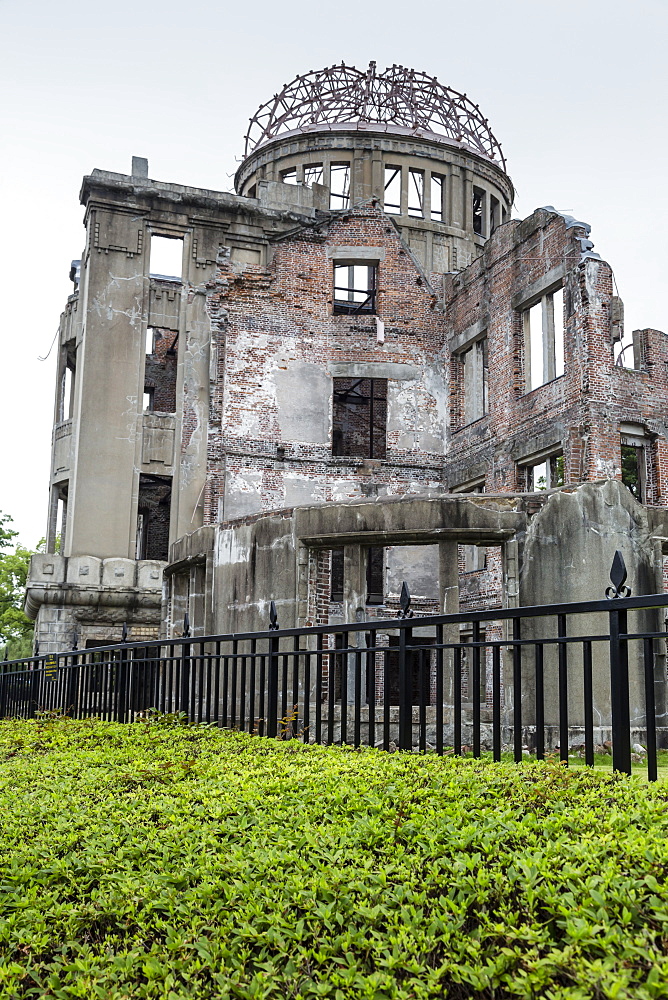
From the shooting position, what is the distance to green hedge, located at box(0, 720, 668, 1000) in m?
3.08

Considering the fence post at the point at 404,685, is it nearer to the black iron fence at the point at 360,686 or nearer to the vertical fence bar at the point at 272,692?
the black iron fence at the point at 360,686

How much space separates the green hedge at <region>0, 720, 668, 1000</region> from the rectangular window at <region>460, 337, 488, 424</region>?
72.8ft

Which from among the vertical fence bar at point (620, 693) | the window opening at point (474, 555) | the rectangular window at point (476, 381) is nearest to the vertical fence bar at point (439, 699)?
the vertical fence bar at point (620, 693)

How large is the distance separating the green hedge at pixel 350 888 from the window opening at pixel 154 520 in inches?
1049

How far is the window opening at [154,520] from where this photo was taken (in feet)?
104

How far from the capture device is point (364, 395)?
106ft

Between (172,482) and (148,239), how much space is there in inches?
287

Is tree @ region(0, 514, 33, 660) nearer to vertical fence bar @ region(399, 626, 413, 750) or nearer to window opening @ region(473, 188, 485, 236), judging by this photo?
window opening @ region(473, 188, 485, 236)

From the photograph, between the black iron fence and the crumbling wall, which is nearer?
the black iron fence

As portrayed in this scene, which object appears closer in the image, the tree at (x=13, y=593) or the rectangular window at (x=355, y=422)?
the rectangular window at (x=355, y=422)

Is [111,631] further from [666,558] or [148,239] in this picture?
[666,558]

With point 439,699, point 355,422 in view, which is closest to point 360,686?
point 439,699

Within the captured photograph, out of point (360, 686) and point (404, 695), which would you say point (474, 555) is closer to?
point (360, 686)

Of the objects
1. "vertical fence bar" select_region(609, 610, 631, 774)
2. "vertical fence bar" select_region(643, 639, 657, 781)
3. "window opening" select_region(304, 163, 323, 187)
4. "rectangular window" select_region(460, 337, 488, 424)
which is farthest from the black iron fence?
"window opening" select_region(304, 163, 323, 187)
